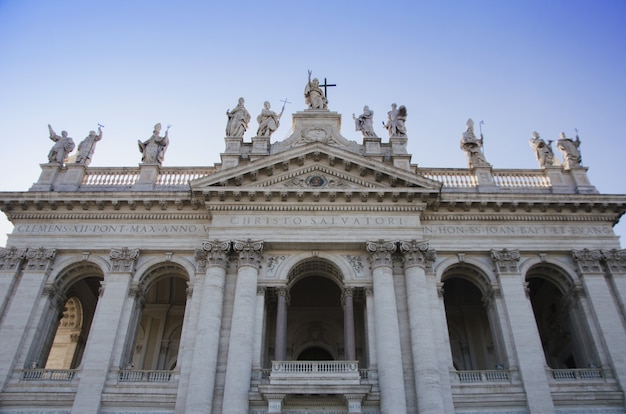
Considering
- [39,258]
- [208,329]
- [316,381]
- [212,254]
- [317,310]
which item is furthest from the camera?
[317,310]

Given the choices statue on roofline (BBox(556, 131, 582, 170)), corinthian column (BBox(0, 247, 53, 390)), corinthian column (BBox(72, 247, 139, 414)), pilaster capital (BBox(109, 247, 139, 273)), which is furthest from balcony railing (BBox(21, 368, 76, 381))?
statue on roofline (BBox(556, 131, 582, 170))

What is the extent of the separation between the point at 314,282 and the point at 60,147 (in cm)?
1389

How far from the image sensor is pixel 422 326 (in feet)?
63.4

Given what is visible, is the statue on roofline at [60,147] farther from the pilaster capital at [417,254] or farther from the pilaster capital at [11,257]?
the pilaster capital at [417,254]

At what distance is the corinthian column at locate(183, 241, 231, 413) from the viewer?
1791 centimetres

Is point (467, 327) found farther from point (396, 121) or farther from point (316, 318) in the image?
point (396, 121)

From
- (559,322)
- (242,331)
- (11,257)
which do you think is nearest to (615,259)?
(559,322)

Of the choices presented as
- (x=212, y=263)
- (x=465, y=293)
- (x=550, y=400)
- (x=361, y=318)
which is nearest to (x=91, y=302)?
(x=212, y=263)

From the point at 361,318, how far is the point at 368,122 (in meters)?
9.59

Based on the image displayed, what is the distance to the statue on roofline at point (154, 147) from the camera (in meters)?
25.0

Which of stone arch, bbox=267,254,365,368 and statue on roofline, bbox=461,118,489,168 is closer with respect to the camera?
stone arch, bbox=267,254,365,368

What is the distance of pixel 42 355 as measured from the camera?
20.7 m

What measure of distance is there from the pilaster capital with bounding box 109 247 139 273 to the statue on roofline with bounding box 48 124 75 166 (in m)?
6.25

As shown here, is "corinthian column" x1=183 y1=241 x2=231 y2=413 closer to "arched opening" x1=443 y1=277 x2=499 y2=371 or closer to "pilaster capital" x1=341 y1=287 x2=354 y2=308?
"pilaster capital" x1=341 y1=287 x2=354 y2=308
